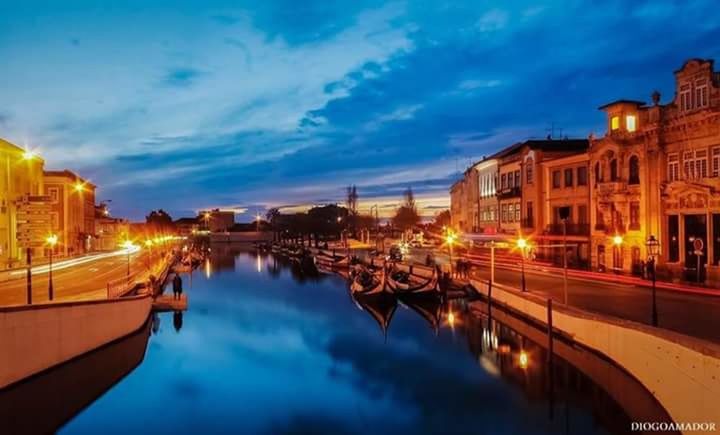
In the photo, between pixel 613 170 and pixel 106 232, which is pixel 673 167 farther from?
pixel 106 232

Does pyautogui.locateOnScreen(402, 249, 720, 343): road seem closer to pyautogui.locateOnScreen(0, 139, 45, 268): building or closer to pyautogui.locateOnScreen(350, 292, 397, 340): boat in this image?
pyautogui.locateOnScreen(350, 292, 397, 340): boat

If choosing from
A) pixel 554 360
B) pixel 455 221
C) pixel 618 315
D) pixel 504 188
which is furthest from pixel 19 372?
pixel 455 221

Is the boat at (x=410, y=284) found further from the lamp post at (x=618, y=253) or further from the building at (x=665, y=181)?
the lamp post at (x=618, y=253)

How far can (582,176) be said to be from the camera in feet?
145

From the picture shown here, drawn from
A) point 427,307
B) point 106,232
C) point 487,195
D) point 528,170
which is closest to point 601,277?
point 427,307

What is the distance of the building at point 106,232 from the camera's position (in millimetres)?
98387

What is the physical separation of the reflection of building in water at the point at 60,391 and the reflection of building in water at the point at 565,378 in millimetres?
15099

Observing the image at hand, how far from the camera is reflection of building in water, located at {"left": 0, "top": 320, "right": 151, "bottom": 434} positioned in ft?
56.1

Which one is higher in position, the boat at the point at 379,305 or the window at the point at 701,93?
the window at the point at 701,93

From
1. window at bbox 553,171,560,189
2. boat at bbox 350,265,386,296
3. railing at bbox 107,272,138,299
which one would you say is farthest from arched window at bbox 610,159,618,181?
railing at bbox 107,272,138,299

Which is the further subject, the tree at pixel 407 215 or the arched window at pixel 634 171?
the tree at pixel 407 215

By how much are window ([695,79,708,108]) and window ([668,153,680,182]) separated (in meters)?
3.29

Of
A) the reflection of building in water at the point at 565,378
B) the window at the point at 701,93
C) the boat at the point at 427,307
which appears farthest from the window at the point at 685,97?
the boat at the point at 427,307

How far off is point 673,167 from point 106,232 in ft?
315
